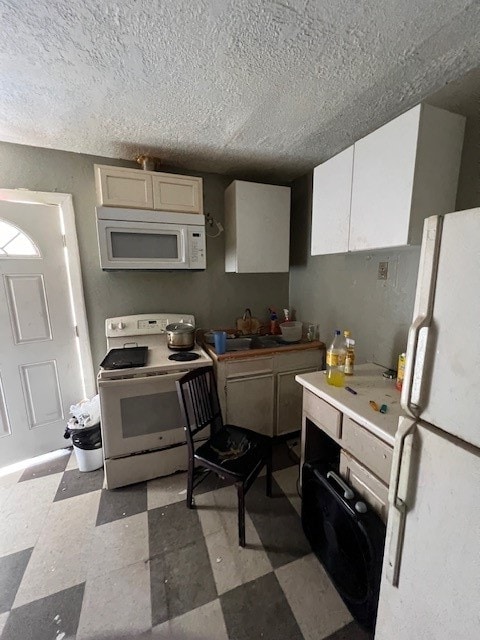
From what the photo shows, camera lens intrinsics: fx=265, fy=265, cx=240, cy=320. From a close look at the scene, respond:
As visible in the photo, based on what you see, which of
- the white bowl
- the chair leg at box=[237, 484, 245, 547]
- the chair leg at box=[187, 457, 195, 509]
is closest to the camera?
the chair leg at box=[237, 484, 245, 547]

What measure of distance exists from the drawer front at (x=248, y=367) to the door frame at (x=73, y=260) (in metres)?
1.18

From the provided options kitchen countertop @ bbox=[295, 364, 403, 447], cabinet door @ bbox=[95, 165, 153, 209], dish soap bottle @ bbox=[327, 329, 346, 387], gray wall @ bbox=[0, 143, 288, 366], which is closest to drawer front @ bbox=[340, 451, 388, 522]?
kitchen countertop @ bbox=[295, 364, 403, 447]

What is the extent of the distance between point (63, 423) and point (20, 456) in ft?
1.10

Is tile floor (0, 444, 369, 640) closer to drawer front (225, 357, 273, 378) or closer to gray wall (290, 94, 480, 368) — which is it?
drawer front (225, 357, 273, 378)

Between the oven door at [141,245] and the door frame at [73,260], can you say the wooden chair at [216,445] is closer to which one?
the oven door at [141,245]

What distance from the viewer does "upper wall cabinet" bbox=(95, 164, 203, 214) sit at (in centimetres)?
179

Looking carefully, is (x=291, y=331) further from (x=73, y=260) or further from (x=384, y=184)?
(x=73, y=260)

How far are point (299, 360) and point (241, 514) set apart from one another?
116 centimetres

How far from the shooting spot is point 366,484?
1117 millimetres

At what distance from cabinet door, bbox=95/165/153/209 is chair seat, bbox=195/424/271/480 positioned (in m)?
1.65

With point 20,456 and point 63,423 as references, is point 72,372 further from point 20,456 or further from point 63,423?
point 20,456

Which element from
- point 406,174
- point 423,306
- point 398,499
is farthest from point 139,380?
point 406,174

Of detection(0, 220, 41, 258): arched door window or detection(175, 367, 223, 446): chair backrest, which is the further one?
detection(0, 220, 41, 258): arched door window

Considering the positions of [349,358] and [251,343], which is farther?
[251,343]
